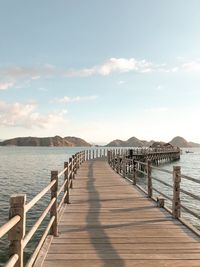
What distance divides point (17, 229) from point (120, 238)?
3666mm

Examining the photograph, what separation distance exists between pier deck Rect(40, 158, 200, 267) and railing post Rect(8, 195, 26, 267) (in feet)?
5.93

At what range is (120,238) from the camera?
24.1ft

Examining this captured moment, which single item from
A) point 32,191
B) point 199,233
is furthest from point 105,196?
point 32,191

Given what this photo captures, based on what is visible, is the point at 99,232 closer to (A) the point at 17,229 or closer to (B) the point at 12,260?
(A) the point at 17,229

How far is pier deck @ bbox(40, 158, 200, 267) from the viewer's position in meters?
5.96

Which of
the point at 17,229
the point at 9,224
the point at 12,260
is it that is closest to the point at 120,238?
the point at 17,229

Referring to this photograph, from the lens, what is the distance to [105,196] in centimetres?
1346

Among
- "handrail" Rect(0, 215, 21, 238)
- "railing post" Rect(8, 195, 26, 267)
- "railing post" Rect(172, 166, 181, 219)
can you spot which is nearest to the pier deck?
"railing post" Rect(172, 166, 181, 219)

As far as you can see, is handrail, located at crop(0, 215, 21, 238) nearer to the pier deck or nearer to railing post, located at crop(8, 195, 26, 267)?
railing post, located at crop(8, 195, 26, 267)

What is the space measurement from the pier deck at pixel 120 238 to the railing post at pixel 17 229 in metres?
1.81

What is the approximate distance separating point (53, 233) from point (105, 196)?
238 inches

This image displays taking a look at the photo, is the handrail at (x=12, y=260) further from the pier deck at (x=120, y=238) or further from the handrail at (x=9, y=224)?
the pier deck at (x=120, y=238)

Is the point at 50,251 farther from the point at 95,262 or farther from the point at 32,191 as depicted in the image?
the point at 32,191

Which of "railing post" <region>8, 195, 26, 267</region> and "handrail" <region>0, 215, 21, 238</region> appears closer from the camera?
"handrail" <region>0, 215, 21, 238</region>
